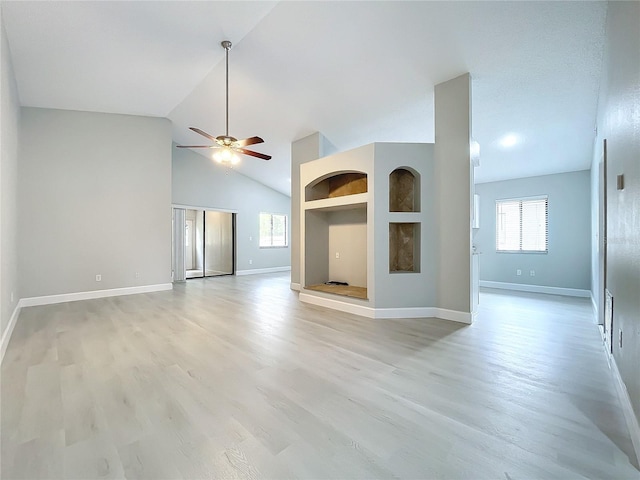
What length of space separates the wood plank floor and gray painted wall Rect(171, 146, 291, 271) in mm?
5531

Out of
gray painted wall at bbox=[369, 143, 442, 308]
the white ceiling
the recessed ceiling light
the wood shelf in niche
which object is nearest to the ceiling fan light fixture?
the white ceiling

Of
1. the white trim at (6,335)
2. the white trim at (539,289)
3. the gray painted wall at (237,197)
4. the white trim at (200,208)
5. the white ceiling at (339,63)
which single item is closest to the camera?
the white trim at (6,335)

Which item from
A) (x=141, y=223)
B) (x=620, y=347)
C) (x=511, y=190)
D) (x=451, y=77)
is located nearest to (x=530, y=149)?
(x=511, y=190)

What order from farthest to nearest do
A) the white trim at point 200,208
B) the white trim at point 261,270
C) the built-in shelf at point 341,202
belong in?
the white trim at point 261,270 < the white trim at point 200,208 < the built-in shelf at point 341,202

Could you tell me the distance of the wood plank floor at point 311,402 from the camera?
1.52 m

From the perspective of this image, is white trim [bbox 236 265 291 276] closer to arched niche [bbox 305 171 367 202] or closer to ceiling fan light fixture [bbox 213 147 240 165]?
arched niche [bbox 305 171 367 202]

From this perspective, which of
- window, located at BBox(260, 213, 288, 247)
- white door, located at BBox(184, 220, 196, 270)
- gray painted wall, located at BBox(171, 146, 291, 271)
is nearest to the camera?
gray painted wall, located at BBox(171, 146, 291, 271)

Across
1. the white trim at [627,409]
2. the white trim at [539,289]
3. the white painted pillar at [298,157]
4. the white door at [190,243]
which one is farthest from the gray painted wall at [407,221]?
the white door at [190,243]

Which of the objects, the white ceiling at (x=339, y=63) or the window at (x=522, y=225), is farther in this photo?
the window at (x=522, y=225)

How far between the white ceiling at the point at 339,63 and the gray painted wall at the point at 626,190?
104 cm

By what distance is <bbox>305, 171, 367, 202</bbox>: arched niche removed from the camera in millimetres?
5691

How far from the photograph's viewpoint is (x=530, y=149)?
5.59 meters

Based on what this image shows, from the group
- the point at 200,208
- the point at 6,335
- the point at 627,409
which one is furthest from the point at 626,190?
the point at 200,208

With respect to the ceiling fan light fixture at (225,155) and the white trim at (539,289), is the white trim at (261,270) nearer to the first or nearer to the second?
the ceiling fan light fixture at (225,155)
